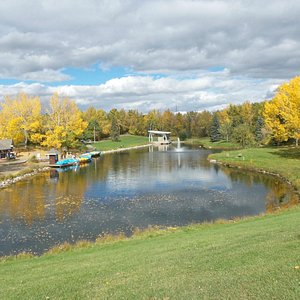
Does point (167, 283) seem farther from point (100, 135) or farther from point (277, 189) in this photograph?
point (100, 135)

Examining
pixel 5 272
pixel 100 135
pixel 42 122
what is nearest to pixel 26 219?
pixel 5 272

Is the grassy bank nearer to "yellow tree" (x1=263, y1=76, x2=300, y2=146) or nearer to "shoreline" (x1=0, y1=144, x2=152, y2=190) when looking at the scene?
"yellow tree" (x1=263, y1=76, x2=300, y2=146)

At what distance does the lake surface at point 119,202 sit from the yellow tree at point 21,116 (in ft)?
112

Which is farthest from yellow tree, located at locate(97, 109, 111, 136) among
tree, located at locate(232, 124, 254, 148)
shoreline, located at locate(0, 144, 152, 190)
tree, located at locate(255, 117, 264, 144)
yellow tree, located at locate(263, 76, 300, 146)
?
yellow tree, located at locate(263, 76, 300, 146)

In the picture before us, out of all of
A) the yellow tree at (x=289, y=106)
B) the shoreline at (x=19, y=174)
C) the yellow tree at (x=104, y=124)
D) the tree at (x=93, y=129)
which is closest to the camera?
the shoreline at (x=19, y=174)

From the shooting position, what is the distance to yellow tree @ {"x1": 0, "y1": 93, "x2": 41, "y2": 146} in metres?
Result: 76.3

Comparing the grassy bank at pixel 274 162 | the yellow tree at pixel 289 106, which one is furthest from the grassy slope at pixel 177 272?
the yellow tree at pixel 289 106

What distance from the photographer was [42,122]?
8381 cm

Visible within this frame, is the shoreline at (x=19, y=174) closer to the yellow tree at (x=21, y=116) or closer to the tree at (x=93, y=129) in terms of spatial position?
the yellow tree at (x=21, y=116)

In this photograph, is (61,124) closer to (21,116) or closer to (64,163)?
(21,116)

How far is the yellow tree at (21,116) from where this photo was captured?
76312mm

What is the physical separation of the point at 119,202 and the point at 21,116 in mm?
55713

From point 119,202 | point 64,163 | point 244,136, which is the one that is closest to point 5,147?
point 64,163

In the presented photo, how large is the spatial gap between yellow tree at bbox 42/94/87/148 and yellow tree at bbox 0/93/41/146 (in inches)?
119
